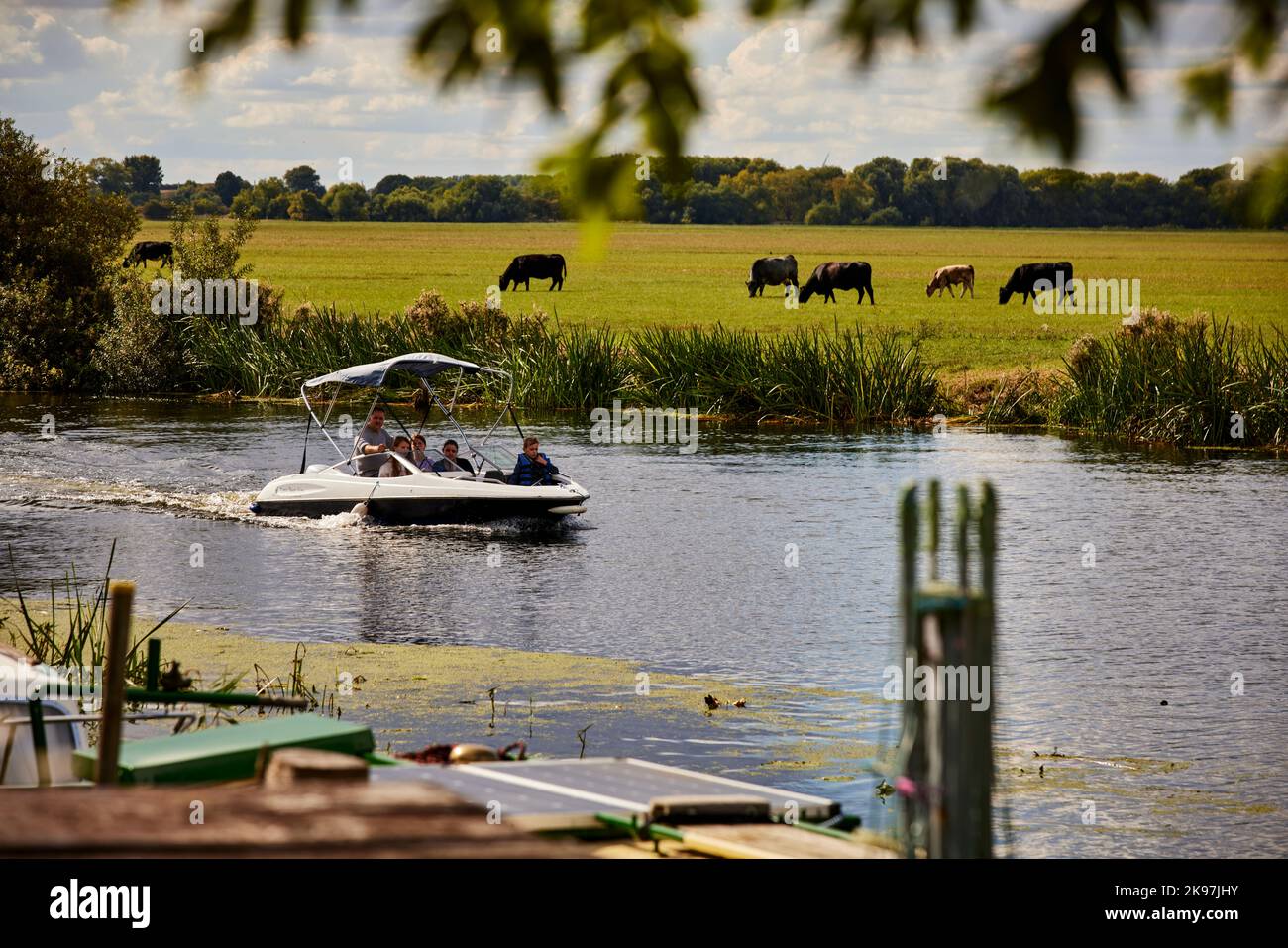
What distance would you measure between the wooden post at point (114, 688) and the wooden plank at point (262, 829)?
2194 millimetres

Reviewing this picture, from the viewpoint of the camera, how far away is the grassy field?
6725cm

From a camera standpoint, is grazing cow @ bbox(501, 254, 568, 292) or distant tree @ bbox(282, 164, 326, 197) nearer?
grazing cow @ bbox(501, 254, 568, 292)

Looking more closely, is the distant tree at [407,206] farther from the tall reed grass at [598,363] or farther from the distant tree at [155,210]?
the tall reed grass at [598,363]

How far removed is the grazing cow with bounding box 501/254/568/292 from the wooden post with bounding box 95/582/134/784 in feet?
268

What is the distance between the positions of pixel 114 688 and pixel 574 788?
230cm

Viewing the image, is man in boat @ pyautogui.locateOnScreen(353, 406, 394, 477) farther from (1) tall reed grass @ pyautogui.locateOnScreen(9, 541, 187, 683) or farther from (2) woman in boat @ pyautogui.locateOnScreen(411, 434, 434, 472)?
(1) tall reed grass @ pyautogui.locateOnScreen(9, 541, 187, 683)

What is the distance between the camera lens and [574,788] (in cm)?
808

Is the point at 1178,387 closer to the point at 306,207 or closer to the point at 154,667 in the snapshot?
the point at 154,667

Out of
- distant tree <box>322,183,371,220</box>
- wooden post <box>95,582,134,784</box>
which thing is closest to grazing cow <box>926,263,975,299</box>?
wooden post <box>95,582,134,784</box>

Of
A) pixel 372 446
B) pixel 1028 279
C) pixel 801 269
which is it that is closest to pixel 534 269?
pixel 801 269

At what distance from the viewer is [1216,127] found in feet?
18.2

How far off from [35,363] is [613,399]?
1845 cm
